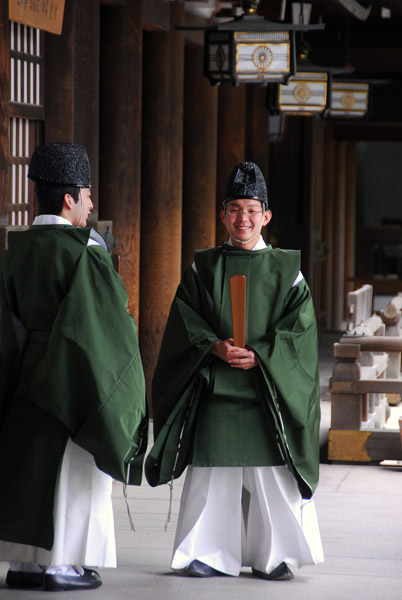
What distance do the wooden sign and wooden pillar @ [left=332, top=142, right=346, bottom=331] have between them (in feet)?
34.8

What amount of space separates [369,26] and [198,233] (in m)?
4.79

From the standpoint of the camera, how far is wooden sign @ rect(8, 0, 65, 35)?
4.93 metres

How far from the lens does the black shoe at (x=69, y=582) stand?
3.87 metres

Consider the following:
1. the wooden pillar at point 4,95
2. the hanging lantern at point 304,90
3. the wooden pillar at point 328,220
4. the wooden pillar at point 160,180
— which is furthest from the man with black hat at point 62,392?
the wooden pillar at point 328,220

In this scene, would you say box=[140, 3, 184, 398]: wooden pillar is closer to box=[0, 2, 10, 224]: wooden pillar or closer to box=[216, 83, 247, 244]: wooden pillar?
box=[216, 83, 247, 244]: wooden pillar

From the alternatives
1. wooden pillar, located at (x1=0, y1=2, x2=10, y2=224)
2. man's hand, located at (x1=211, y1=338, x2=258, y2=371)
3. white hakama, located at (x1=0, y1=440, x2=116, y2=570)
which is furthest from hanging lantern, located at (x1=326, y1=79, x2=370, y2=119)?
white hakama, located at (x1=0, y1=440, x2=116, y2=570)

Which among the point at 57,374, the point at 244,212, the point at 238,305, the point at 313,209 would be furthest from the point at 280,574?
the point at 313,209

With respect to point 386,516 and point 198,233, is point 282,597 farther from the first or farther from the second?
point 198,233

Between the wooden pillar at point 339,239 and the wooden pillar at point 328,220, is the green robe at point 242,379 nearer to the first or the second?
the wooden pillar at point 328,220

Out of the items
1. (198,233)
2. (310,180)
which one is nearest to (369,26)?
(310,180)

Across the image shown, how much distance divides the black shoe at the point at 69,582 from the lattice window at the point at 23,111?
7.42 feet

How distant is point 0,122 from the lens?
476cm

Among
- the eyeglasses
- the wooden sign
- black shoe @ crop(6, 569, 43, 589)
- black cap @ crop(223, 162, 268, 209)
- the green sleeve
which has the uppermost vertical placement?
the wooden sign

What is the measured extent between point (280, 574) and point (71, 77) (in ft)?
9.77
